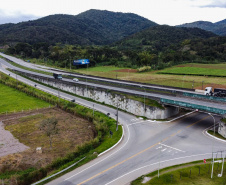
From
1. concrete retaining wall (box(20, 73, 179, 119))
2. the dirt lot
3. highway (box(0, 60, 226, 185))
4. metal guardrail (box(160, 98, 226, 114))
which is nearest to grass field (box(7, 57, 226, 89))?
concrete retaining wall (box(20, 73, 179, 119))

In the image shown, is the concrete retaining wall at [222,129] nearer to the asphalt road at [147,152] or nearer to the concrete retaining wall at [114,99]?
the asphalt road at [147,152]

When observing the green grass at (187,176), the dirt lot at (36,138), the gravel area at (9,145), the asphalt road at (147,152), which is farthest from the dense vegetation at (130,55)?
the green grass at (187,176)

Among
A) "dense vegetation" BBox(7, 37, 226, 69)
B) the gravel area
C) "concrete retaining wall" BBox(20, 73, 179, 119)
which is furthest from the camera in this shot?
"dense vegetation" BBox(7, 37, 226, 69)

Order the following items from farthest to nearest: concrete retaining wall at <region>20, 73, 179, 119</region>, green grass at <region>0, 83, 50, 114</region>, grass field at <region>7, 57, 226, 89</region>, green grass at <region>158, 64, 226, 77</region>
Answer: green grass at <region>158, 64, 226, 77</region> → grass field at <region>7, 57, 226, 89</region> → green grass at <region>0, 83, 50, 114</region> → concrete retaining wall at <region>20, 73, 179, 119</region>

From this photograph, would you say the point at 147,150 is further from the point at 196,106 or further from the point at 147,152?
the point at 196,106

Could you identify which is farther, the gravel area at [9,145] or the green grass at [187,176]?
the gravel area at [9,145]

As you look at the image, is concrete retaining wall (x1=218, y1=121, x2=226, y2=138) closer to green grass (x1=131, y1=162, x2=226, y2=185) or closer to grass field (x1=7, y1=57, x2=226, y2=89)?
green grass (x1=131, y1=162, x2=226, y2=185)

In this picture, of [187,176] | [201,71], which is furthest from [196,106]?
[201,71]

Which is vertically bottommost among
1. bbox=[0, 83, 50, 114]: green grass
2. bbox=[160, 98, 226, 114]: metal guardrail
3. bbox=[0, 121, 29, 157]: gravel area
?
bbox=[0, 121, 29, 157]: gravel area
